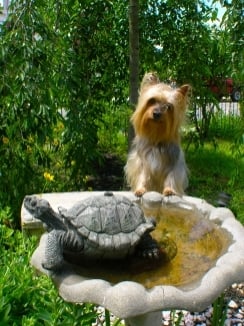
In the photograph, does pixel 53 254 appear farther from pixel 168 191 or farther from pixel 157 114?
pixel 157 114

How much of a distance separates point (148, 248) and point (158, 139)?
2.00 m

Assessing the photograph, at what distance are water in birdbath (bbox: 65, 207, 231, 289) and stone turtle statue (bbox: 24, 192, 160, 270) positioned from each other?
0.07 metres

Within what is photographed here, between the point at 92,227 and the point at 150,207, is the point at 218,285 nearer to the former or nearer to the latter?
the point at 92,227

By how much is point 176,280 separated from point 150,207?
→ 3.40 ft

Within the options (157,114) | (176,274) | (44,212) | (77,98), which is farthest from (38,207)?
(77,98)

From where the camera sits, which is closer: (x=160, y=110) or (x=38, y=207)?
(x=38, y=207)

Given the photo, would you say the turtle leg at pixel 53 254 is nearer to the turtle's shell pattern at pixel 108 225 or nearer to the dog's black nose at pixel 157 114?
the turtle's shell pattern at pixel 108 225

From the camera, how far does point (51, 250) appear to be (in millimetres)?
2277

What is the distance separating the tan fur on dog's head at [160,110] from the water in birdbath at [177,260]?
1.38m

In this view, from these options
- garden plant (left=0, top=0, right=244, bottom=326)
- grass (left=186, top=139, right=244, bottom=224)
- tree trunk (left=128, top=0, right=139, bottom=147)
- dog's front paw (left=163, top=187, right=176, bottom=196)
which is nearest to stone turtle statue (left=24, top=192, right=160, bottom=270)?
garden plant (left=0, top=0, right=244, bottom=326)

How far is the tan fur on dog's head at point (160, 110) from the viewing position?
169 inches

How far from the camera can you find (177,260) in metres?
2.62

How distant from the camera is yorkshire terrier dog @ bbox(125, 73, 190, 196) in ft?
14.1

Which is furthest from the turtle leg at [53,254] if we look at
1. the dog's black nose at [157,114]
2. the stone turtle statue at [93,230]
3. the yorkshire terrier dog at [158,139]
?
the dog's black nose at [157,114]
